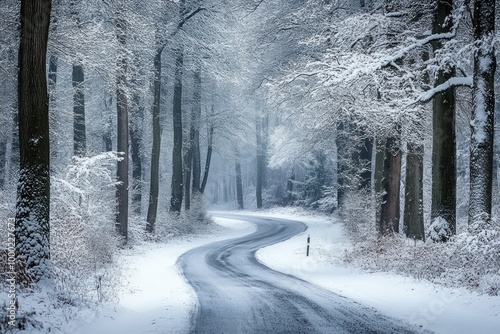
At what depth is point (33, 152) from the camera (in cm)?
767

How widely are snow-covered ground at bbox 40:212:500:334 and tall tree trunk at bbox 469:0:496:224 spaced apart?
2449 millimetres

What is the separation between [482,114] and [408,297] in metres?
4.56

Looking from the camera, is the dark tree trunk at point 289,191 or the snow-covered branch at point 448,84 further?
the dark tree trunk at point 289,191

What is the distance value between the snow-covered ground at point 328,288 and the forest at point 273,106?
0.55 metres

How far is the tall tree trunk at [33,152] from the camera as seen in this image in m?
7.59

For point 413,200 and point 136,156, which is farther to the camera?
point 136,156

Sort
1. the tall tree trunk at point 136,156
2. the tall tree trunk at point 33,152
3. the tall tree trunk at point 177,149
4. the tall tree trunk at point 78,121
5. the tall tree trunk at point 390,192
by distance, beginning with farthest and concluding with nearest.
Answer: the tall tree trunk at point 177,149, the tall tree trunk at point 136,156, the tall tree trunk at point 78,121, the tall tree trunk at point 390,192, the tall tree trunk at point 33,152

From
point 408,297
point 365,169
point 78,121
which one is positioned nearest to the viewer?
point 408,297

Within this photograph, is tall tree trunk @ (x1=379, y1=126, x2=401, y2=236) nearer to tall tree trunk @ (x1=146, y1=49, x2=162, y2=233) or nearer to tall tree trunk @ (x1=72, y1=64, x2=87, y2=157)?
tall tree trunk @ (x1=72, y1=64, x2=87, y2=157)

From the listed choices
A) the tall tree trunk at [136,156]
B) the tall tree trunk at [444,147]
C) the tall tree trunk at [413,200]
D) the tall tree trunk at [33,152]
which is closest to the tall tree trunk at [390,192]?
the tall tree trunk at [413,200]

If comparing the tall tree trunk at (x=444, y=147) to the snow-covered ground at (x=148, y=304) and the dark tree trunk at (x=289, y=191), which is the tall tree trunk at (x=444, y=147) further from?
the dark tree trunk at (x=289, y=191)

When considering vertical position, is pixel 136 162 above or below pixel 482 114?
below

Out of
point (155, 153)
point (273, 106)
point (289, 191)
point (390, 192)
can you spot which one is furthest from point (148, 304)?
point (289, 191)

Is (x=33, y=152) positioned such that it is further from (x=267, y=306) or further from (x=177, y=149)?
(x=177, y=149)
